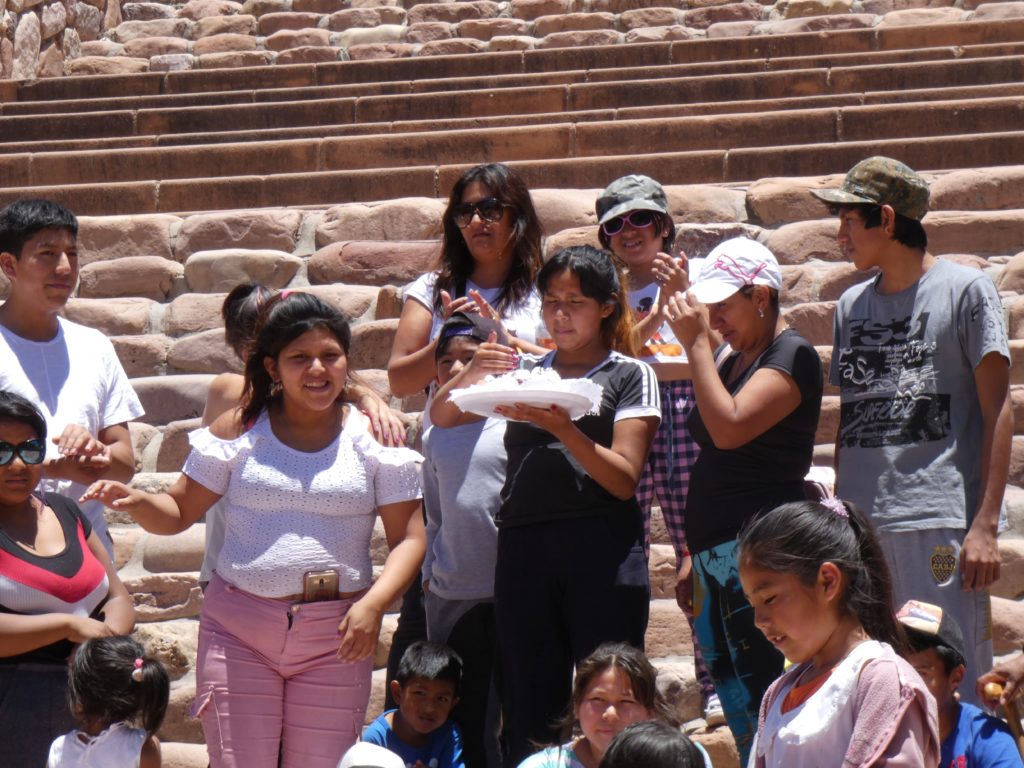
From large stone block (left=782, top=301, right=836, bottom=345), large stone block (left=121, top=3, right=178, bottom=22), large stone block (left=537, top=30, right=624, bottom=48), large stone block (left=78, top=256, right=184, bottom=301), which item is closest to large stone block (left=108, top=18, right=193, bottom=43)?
large stone block (left=121, top=3, right=178, bottom=22)

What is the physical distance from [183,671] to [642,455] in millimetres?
1793

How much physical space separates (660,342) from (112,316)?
259cm

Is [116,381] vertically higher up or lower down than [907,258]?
lower down

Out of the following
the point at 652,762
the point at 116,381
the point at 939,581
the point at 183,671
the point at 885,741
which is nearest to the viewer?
the point at 885,741

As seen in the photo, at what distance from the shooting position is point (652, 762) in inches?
116

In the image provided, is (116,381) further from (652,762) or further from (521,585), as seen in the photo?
(652,762)

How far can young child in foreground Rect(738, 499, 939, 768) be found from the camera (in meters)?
2.33

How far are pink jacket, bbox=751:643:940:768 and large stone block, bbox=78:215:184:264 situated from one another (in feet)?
15.0

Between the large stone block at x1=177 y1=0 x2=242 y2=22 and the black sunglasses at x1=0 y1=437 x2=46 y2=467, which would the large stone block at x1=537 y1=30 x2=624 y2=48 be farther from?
the black sunglasses at x1=0 y1=437 x2=46 y2=467

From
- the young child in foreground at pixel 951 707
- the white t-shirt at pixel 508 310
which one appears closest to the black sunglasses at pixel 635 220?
the white t-shirt at pixel 508 310

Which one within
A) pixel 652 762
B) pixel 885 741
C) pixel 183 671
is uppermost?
pixel 885 741

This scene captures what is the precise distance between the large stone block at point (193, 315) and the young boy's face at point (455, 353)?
201 centimetres

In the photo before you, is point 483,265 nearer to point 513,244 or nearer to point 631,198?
point 513,244

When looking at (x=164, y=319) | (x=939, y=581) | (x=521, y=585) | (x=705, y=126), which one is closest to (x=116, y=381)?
(x=521, y=585)
